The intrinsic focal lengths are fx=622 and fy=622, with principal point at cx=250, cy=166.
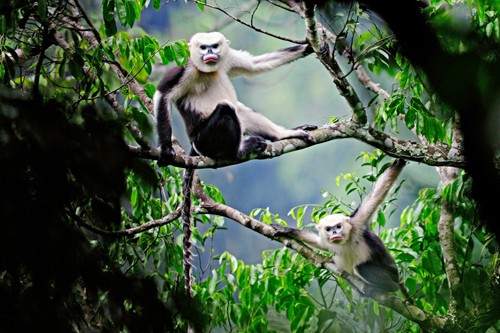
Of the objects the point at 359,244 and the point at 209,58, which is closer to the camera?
the point at 209,58

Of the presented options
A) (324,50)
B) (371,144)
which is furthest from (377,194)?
(324,50)

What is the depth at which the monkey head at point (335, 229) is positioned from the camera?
400 centimetres

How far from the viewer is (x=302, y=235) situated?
13.0 feet

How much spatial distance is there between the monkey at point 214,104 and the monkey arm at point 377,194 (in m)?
0.54

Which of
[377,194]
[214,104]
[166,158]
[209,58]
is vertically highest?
[209,58]

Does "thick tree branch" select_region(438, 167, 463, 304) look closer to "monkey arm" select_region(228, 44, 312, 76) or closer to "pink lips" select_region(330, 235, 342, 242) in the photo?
"pink lips" select_region(330, 235, 342, 242)

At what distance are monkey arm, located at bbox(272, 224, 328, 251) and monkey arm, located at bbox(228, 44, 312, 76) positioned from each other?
1.00m

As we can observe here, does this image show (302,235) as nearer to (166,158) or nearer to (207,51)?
(207,51)

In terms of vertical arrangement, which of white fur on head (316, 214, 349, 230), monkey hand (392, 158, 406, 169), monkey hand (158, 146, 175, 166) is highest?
monkey hand (392, 158, 406, 169)

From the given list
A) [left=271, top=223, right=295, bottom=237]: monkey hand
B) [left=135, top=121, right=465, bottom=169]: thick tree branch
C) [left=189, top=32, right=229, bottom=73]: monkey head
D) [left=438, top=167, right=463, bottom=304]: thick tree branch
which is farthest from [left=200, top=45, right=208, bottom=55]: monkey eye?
[left=438, top=167, right=463, bottom=304]: thick tree branch

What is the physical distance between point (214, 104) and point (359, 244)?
1.31 metres

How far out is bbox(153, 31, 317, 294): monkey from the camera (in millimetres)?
3398

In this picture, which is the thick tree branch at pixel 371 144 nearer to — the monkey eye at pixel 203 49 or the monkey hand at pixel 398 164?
the monkey hand at pixel 398 164

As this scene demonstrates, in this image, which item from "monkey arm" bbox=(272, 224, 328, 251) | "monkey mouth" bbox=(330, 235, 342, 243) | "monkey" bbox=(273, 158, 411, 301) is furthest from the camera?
"monkey mouth" bbox=(330, 235, 342, 243)
